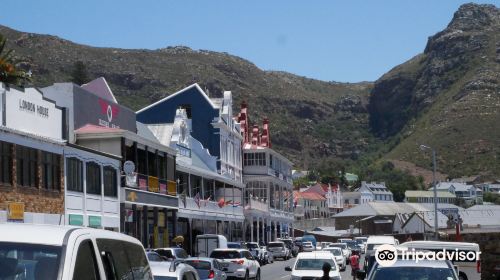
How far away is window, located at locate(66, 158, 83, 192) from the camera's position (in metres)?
35.2

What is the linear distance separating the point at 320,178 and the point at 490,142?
44907mm

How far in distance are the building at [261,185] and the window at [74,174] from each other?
35.8 metres

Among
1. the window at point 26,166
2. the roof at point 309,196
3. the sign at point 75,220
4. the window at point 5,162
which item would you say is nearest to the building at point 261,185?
the sign at point 75,220

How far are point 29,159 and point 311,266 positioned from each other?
38.3ft

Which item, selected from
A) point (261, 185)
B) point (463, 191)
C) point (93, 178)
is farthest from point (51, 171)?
point (463, 191)

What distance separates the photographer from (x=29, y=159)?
3200cm

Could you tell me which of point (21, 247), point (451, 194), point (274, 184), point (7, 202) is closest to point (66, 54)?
point (451, 194)

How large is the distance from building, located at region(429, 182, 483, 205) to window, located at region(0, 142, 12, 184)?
146587mm

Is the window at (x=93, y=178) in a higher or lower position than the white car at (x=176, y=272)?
higher

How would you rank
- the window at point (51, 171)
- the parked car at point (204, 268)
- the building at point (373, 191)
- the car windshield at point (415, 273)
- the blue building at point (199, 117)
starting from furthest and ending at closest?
the building at point (373, 191), the blue building at point (199, 117), the window at point (51, 171), the parked car at point (204, 268), the car windshield at point (415, 273)

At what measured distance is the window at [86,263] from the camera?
5895 millimetres

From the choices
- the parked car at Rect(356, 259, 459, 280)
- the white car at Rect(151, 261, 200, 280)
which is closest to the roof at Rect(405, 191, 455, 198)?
the white car at Rect(151, 261, 200, 280)

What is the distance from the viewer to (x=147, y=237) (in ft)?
149

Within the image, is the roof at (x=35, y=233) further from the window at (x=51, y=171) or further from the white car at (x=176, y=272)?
the window at (x=51, y=171)
